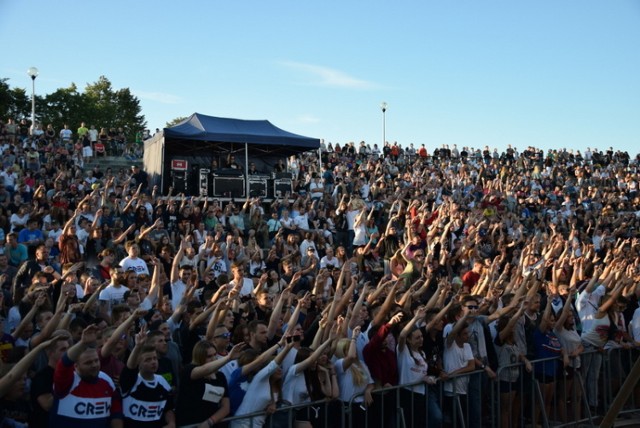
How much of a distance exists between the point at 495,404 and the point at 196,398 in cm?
376

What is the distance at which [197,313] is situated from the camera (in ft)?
24.4

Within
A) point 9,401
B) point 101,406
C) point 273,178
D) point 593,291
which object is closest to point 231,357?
point 101,406

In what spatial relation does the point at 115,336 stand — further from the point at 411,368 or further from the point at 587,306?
the point at 587,306

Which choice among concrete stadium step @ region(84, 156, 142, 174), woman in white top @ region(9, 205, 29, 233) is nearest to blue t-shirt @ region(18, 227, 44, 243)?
woman in white top @ region(9, 205, 29, 233)

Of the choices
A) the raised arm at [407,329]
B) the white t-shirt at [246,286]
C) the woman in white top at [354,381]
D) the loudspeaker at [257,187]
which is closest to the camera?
the woman in white top at [354,381]

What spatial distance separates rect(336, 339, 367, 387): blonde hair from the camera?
6.68 meters

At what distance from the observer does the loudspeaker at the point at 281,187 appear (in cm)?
1988

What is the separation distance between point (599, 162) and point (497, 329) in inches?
1146

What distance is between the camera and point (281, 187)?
19953mm

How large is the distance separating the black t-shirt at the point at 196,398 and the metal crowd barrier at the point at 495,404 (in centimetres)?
19

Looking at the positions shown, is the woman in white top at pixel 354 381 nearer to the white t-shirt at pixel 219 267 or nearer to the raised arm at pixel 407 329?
the raised arm at pixel 407 329

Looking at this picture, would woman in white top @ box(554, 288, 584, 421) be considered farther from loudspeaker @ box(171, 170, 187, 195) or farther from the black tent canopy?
loudspeaker @ box(171, 170, 187, 195)

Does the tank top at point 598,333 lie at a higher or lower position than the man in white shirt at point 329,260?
lower

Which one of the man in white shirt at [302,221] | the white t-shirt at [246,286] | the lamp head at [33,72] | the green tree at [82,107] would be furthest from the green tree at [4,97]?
the white t-shirt at [246,286]
